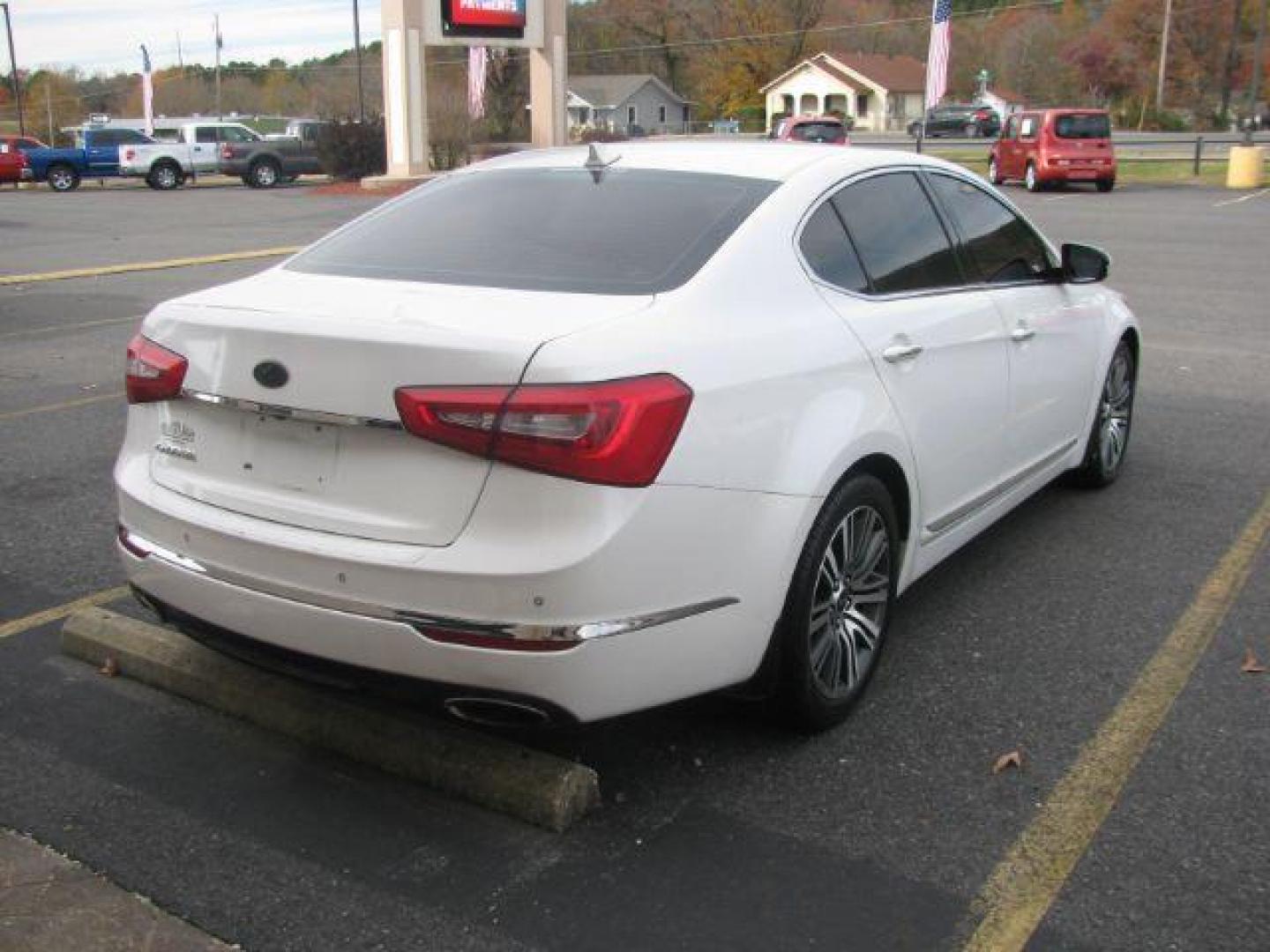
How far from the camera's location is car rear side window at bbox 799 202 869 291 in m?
3.67

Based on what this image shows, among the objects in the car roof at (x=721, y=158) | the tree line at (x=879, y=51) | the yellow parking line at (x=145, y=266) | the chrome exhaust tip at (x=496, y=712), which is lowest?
the yellow parking line at (x=145, y=266)

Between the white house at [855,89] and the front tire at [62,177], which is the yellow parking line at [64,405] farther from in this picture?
the white house at [855,89]

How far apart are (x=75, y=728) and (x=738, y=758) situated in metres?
1.90

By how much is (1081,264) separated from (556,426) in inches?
128

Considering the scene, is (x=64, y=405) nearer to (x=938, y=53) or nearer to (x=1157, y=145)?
(x=938, y=53)

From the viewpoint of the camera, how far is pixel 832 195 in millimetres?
3871

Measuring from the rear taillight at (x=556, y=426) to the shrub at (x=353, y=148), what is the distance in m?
36.1

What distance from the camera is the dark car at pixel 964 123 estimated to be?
6912cm

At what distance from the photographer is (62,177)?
124ft

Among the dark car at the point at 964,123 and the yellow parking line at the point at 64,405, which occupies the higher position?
the dark car at the point at 964,123

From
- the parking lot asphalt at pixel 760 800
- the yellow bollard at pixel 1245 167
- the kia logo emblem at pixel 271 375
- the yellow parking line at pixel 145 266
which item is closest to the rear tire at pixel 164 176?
the yellow parking line at pixel 145 266

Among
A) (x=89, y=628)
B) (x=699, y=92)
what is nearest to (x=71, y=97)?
(x=699, y=92)

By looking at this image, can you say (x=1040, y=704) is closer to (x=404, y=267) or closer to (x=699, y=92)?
(x=404, y=267)

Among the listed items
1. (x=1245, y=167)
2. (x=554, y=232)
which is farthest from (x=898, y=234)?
(x=1245, y=167)
